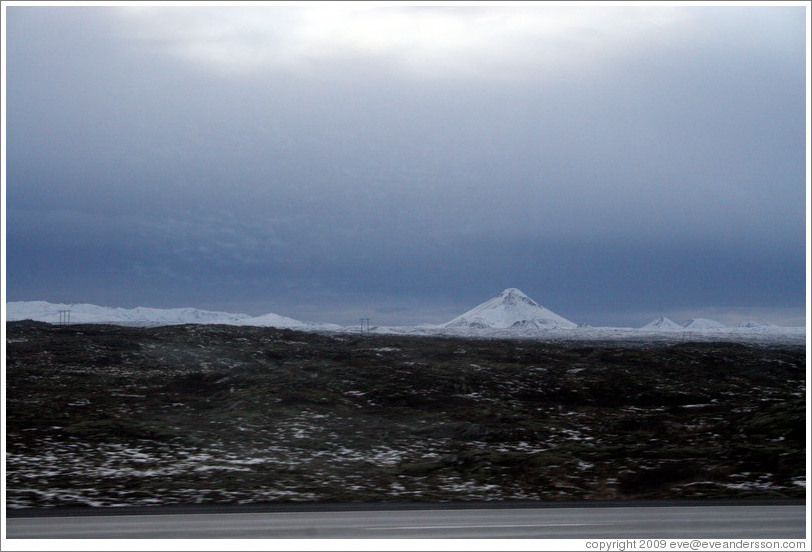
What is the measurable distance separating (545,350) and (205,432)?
52826 millimetres

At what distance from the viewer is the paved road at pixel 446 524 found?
32.2 feet

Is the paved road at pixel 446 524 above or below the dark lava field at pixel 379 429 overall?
above

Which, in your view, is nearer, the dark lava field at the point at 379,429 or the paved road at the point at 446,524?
the paved road at the point at 446,524

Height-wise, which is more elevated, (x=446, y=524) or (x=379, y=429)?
(x=446, y=524)

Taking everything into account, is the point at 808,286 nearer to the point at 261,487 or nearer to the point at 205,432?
the point at 261,487

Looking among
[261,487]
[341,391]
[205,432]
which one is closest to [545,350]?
[341,391]

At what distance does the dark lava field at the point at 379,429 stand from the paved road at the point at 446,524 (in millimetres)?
→ 2508

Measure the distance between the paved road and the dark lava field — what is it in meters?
2.51

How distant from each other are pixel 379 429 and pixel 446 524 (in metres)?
16.1

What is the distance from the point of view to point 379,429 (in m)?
26.5

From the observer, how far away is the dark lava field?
15.7 metres

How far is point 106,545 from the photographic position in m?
9.15

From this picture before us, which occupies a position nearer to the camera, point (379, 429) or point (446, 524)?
point (446, 524)

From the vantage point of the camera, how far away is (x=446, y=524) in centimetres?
1055
